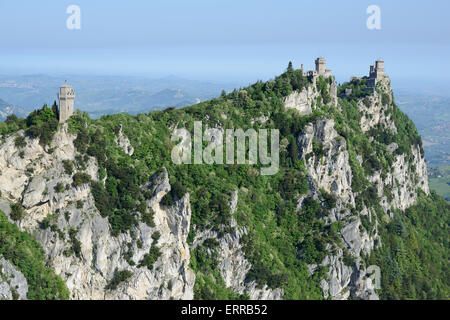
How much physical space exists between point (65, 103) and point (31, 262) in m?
23.0

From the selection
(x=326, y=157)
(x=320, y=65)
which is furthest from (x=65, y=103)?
(x=320, y=65)

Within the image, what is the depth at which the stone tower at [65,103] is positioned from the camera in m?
71.5

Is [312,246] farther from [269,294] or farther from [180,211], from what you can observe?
[180,211]

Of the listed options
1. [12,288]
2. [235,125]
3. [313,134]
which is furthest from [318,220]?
[12,288]

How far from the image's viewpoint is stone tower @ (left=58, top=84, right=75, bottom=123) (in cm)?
7150

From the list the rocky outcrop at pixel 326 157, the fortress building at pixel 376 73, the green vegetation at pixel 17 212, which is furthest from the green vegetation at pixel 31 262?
the fortress building at pixel 376 73

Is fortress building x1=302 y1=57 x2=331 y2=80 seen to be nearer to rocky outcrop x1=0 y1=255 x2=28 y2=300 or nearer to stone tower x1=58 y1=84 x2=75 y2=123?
stone tower x1=58 y1=84 x2=75 y2=123

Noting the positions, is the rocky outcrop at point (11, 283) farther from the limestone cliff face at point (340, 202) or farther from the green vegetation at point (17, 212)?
the limestone cliff face at point (340, 202)

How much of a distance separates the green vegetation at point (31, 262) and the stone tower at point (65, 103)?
646 inches

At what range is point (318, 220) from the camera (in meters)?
93.0

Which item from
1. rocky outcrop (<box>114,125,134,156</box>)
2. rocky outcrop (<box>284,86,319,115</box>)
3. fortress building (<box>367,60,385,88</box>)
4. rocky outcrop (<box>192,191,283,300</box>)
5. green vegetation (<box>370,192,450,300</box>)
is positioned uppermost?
fortress building (<box>367,60,385,88</box>)

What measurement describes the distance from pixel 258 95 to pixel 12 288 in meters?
61.2

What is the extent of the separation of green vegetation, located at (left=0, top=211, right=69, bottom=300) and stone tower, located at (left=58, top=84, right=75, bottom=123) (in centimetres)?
1640

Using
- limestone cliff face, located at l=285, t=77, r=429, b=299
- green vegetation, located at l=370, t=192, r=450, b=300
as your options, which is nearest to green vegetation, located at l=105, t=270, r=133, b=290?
limestone cliff face, located at l=285, t=77, r=429, b=299
